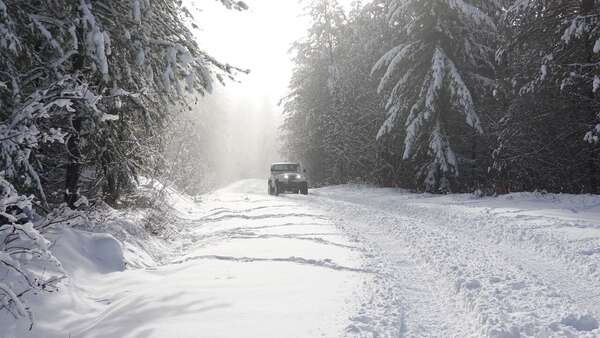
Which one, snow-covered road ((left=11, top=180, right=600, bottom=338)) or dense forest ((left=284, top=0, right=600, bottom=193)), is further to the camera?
dense forest ((left=284, top=0, right=600, bottom=193))

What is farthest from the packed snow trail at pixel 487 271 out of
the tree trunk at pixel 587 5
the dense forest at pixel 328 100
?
the tree trunk at pixel 587 5

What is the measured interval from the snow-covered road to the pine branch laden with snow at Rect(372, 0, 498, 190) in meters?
8.82

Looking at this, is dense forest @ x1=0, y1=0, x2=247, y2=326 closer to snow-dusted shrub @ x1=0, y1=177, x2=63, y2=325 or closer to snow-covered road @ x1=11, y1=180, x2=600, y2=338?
snow-dusted shrub @ x1=0, y1=177, x2=63, y2=325

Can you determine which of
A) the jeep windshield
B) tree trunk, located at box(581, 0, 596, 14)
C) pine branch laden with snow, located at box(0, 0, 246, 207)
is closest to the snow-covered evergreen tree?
tree trunk, located at box(581, 0, 596, 14)

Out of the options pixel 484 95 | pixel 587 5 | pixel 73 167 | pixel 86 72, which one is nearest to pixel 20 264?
pixel 73 167

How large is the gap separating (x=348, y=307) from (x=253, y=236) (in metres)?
4.57

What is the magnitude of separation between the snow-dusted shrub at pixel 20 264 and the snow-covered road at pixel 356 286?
0.30m

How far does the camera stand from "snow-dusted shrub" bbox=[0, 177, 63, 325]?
131 inches

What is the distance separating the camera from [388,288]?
5.47m

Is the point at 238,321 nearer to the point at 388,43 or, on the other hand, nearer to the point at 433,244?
the point at 433,244

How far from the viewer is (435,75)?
58.6 ft

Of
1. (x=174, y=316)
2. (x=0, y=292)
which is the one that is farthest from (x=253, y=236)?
(x=0, y=292)

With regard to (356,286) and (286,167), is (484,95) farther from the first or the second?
(356,286)

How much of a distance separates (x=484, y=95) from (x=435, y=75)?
323 centimetres
